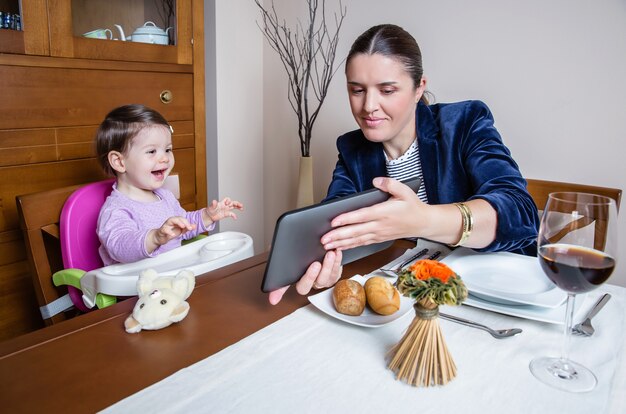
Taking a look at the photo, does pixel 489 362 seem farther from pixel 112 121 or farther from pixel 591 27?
pixel 591 27

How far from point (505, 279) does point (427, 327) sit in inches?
14.9

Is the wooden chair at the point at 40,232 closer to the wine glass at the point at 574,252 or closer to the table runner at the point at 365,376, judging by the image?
the table runner at the point at 365,376

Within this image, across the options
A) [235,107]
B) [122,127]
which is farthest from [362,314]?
[235,107]

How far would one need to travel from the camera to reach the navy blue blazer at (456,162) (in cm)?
117

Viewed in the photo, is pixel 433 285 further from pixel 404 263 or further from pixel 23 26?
pixel 23 26

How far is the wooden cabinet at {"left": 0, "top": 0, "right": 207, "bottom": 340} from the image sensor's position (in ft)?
5.61

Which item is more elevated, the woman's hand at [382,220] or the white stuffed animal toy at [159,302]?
the woman's hand at [382,220]

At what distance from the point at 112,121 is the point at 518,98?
5.31 feet

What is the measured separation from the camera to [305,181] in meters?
2.59

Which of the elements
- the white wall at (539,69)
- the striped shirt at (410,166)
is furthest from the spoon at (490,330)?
the white wall at (539,69)

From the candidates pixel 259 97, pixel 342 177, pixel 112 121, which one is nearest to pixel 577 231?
pixel 342 177

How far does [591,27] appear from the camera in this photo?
185cm

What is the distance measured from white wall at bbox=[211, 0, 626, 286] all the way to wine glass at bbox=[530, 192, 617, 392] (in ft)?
Result: 4.72

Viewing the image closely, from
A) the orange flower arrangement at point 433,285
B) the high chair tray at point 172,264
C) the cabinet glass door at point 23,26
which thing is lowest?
the high chair tray at point 172,264
